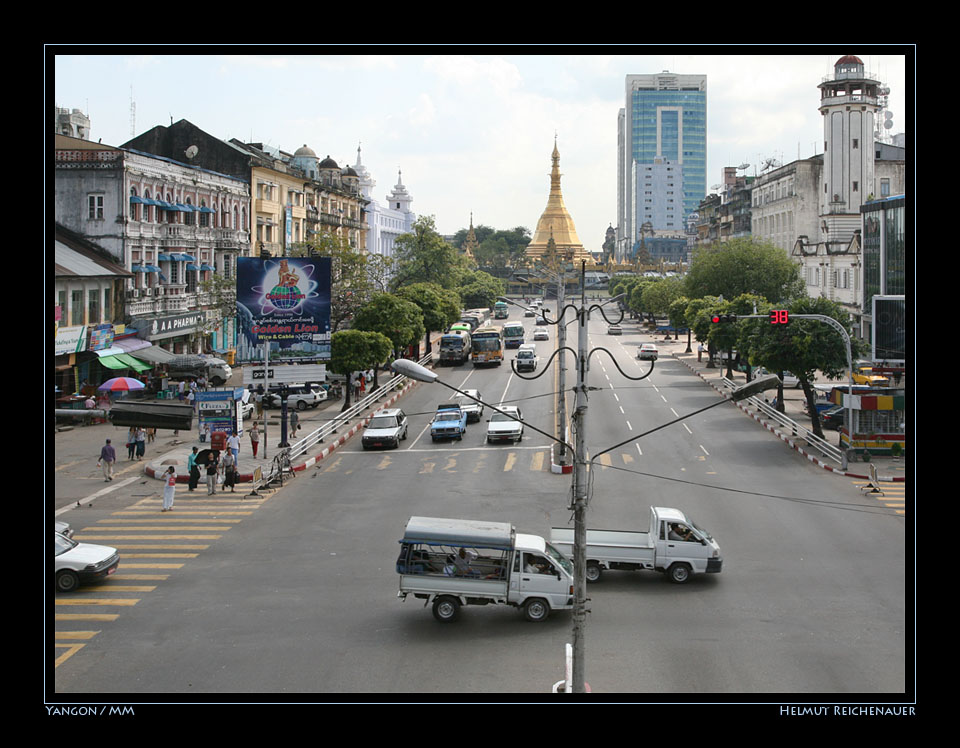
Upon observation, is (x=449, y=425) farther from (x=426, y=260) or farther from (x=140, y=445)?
(x=426, y=260)

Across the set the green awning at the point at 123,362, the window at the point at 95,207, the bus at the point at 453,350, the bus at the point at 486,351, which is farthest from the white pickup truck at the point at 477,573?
the bus at the point at 453,350

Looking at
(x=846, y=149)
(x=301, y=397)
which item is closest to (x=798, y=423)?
(x=301, y=397)

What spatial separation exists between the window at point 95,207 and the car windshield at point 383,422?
2175cm

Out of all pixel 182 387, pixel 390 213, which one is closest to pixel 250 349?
pixel 182 387

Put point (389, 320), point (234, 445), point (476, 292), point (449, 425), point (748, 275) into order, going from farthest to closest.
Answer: point (476, 292), point (748, 275), point (389, 320), point (449, 425), point (234, 445)

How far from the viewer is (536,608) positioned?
19812 millimetres

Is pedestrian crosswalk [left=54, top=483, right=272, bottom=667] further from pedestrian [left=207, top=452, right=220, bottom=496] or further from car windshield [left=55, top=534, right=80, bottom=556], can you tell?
car windshield [left=55, top=534, right=80, bottom=556]

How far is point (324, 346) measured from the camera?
4328 centimetres

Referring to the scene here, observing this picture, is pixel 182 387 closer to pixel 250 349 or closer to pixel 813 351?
pixel 250 349

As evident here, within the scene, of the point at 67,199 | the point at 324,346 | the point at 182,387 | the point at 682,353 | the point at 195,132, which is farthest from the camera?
the point at 682,353

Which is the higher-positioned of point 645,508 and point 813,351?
point 813,351

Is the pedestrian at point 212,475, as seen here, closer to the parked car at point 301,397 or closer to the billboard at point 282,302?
the billboard at point 282,302

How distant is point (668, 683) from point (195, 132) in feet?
210

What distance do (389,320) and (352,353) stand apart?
24.7 feet
